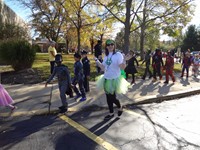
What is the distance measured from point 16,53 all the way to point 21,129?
8.05 m

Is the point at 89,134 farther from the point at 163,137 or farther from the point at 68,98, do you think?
the point at 68,98

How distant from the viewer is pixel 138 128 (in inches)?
213

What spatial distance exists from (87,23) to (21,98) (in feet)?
61.4

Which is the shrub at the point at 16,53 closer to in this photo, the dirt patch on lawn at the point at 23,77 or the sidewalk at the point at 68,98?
the dirt patch on lawn at the point at 23,77

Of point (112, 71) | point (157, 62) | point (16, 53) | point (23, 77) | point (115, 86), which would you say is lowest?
point (23, 77)

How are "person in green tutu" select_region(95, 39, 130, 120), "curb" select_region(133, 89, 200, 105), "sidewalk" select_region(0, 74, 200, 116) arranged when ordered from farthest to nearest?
"curb" select_region(133, 89, 200, 105) → "sidewalk" select_region(0, 74, 200, 116) → "person in green tutu" select_region(95, 39, 130, 120)

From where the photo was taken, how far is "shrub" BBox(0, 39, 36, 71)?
502 inches

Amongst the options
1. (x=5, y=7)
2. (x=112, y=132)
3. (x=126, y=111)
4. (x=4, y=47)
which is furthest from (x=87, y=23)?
(x=112, y=132)

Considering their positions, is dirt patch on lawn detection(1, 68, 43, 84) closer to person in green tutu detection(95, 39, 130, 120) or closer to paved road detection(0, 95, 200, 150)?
paved road detection(0, 95, 200, 150)

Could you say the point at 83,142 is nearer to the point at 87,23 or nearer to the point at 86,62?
the point at 86,62

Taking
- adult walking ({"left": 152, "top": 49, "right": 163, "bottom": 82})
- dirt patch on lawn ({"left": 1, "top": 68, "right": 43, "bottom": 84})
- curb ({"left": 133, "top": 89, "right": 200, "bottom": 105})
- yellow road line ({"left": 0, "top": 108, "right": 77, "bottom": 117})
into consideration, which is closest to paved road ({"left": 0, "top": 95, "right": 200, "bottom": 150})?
yellow road line ({"left": 0, "top": 108, "right": 77, "bottom": 117})

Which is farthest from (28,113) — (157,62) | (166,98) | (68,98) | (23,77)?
(157,62)

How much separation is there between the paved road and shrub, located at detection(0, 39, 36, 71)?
23.4 feet

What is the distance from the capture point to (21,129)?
544 centimetres
